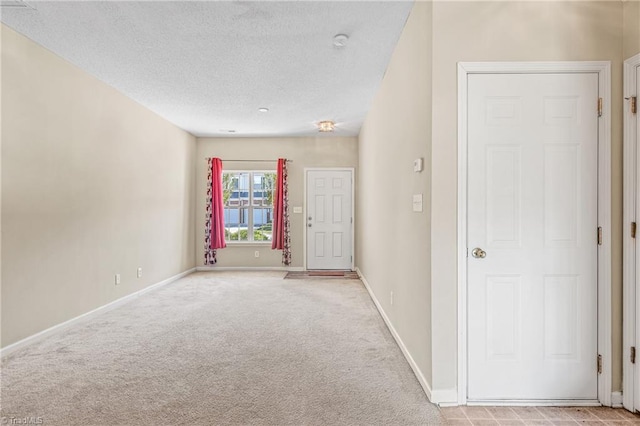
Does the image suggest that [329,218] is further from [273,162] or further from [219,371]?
[219,371]

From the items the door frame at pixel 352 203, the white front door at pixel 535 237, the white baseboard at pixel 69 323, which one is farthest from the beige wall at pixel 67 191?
the white front door at pixel 535 237

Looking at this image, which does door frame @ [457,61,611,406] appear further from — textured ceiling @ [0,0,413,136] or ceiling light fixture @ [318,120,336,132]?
ceiling light fixture @ [318,120,336,132]

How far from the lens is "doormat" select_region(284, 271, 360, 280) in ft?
19.9

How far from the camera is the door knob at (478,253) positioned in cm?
206

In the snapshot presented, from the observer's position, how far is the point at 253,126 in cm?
588

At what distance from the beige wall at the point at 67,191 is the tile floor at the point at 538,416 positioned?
3.50 m

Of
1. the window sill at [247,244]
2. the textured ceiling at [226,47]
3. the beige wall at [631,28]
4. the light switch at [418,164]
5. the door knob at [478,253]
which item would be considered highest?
the textured ceiling at [226,47]

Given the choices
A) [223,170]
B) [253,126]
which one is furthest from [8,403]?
[223,170]

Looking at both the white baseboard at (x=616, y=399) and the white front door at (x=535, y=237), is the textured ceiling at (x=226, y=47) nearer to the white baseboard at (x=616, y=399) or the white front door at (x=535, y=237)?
the white front door at (x=535, y=237)

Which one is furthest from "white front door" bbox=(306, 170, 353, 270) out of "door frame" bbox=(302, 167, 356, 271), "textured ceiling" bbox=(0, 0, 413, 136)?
"textured ceiling" bbox=(0, 0, 413, 136)

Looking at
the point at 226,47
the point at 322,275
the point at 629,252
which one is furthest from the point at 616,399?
the point at 322,275

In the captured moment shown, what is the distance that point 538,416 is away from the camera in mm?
1955

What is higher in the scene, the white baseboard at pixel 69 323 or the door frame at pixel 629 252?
the door frame at pixel 629 252

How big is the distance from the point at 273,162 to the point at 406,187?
450 cm
